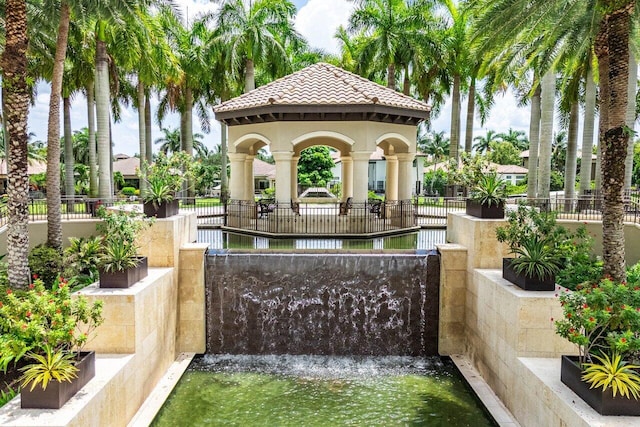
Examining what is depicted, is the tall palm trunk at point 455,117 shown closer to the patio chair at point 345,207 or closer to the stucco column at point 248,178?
the patio chair at point 345,207

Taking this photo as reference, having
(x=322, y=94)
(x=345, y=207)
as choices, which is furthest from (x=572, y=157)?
(x=322, y=94)

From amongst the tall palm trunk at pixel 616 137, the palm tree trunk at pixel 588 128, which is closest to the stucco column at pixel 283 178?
the tall palm trunk at pixel 616 137

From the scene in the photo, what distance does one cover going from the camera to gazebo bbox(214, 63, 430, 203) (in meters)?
17.6

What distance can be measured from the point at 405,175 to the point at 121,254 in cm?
1385

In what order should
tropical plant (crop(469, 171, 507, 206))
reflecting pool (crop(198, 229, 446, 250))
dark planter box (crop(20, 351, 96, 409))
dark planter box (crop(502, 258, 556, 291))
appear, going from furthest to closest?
1. reflecting pool (crop(198, 229, 446, 250))
2. tropical plant (crop(469, 171, 507, 206))
3. dark planter box (crop(502, 258, 556, 291))
4. dark planter box (crop(20, 351, 96, 409))

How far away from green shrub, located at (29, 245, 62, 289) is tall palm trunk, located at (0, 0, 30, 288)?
3494 millimetres

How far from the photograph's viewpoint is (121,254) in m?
9.52

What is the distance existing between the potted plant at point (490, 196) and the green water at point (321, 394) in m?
3.93

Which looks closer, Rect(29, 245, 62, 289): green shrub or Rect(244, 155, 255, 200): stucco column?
A: Rect(29, 245, 62, 289): green shrub

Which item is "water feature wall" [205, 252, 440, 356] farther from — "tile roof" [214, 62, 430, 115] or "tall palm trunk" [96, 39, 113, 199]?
"tall palm trunk" [96, 39, 113, 199]

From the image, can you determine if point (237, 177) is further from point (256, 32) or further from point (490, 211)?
point (490, 211)

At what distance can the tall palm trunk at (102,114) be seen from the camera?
2027 centimetres

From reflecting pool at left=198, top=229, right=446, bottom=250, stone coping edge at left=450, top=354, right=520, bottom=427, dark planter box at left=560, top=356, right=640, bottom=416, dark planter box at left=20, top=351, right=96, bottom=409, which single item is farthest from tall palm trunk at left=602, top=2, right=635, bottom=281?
dark planter box at left=20, top=351, right=96, bottom=409

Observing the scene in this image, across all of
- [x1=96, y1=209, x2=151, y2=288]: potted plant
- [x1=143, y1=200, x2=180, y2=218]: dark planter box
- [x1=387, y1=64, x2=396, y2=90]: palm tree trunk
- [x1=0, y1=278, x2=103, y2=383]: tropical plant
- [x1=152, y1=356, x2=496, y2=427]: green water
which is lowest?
[x1=152, y1=356, x2=496, y2=427]: green water
